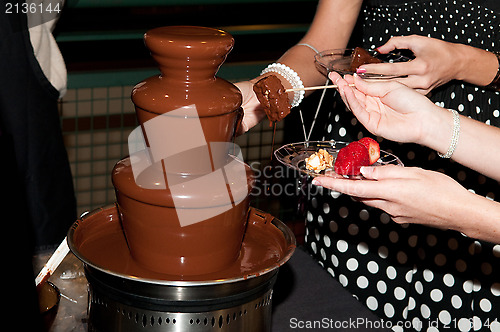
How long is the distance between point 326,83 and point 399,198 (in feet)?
2.34

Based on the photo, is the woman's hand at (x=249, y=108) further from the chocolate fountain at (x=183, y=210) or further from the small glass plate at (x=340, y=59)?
the chocolate fountain at (x=183, y=210)

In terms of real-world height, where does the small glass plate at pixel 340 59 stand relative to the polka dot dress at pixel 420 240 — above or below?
above

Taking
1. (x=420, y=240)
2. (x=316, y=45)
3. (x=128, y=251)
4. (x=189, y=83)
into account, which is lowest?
A: (x=420, y=240)

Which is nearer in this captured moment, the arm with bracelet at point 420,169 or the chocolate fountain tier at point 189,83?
the chocolate fountain tier at point 189,83

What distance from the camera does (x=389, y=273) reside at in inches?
85.0

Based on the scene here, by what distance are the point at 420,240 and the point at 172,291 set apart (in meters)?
1.17

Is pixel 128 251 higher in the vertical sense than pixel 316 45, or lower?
lower

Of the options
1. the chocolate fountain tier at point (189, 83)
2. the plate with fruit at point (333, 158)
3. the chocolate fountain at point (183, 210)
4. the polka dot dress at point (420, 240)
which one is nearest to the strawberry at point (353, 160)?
the plate with fruit at point (333, 158)

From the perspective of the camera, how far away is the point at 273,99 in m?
1.51

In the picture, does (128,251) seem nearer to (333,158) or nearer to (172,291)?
(172,291)

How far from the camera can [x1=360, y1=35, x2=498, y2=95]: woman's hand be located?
1.82 m

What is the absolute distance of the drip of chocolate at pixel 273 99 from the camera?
1.51 m

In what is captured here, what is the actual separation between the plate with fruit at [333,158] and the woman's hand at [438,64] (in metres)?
0.25

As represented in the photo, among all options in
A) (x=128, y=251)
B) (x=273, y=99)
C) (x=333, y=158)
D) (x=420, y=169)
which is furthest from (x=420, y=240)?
(x=128, y=251)
